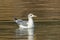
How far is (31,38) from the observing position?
95.7 inches

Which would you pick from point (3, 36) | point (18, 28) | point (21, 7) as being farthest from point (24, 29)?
point (21, 7)

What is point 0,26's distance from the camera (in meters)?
2.91

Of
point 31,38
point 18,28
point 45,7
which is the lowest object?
point 31,38

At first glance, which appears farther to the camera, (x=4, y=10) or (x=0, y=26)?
(x=4, y=10)

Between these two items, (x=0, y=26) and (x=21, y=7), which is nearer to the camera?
(x=0, y=26)

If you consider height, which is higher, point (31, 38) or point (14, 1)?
point (14, 1)

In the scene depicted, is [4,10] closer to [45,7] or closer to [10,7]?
[10,7]

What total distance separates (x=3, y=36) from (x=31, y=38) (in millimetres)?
337

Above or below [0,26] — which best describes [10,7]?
above

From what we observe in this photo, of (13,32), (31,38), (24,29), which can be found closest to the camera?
(31,38)

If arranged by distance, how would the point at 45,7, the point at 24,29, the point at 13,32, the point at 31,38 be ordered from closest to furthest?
the point at 31,38, the point at 13,32, the point at 24,29, the point at 45,7

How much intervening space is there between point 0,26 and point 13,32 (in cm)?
32

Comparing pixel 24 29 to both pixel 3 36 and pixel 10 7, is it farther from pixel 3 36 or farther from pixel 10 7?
pixel 10 7

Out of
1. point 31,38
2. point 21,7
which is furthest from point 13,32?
point 21,7
